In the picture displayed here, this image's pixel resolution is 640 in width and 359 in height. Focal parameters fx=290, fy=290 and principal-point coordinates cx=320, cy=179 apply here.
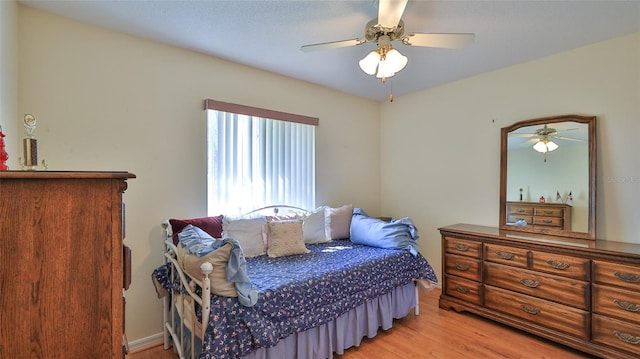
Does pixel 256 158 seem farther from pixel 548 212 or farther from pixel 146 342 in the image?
pixel 548 212

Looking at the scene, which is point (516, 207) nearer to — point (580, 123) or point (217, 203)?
point (580, 123)

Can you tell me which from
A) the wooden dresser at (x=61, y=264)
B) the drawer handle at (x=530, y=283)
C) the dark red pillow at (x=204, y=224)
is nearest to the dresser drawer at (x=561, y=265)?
the drawer handle at (x=530, y=283)

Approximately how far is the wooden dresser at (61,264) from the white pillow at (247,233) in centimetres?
148

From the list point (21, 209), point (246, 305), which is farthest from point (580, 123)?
point (21, 209)

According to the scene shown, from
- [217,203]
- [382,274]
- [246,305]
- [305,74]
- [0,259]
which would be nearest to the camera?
[0,259]

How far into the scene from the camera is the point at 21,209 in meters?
0.85

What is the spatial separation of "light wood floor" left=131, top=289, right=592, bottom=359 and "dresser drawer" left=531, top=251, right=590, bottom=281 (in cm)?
58

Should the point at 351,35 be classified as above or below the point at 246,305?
above

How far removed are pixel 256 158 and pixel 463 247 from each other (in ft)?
7.23

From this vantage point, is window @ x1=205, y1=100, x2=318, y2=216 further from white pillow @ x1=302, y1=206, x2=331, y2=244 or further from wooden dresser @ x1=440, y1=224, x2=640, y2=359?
wooden dresser @ x1=440, y1=224, x2=640, y2=359

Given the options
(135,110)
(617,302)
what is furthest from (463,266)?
(135,110)

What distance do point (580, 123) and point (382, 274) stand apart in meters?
2.16

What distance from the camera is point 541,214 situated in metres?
2.70

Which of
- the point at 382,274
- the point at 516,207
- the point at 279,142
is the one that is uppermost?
the point at 279,142
